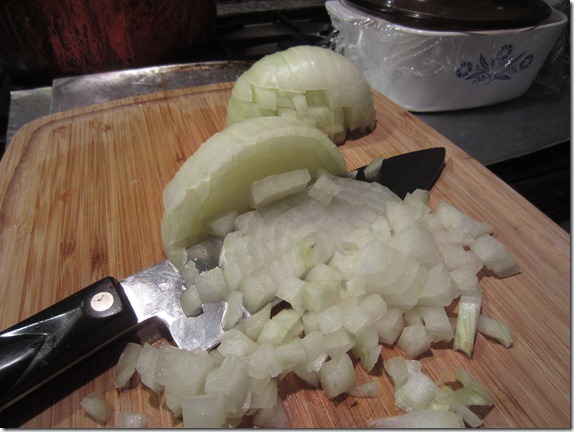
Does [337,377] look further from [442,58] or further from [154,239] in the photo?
[442,58]

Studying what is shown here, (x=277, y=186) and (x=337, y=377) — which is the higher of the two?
(x=277, y=186)

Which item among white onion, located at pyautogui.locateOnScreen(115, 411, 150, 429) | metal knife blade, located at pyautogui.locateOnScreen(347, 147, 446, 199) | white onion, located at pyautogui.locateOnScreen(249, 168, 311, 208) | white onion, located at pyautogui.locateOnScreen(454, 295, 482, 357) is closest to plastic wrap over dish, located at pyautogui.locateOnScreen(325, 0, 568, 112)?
metal knife blade, located at pyautogui.locateOnScreen(347, 147, 446, 199)

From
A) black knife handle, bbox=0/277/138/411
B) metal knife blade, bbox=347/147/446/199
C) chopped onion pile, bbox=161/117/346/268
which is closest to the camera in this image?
black knife handle, bbox=0/277/138/411

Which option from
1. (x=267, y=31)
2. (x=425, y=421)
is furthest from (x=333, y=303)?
(x=267, y=31)

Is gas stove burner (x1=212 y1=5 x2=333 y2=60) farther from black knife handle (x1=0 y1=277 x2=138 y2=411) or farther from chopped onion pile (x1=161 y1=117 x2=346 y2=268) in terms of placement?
black knife handle (x1=0 y1=277 x2=138 y2=411)

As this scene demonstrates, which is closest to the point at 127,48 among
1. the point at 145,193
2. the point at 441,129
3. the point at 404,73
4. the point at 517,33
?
the point at 145,193

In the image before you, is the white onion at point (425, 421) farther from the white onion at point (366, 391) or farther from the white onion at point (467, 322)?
the white onion at point (467, 322)

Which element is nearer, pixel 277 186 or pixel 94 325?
pixel 94 325
